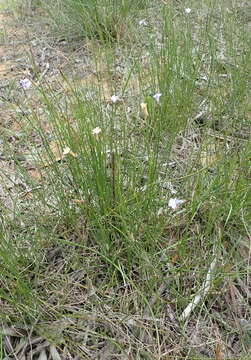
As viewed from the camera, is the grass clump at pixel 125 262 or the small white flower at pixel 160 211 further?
the small white flower at pixel 160 211

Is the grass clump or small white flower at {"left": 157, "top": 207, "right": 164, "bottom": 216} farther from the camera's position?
small white flower at {"left": 157, "top": 207, "right": 164, "bottom": 216}

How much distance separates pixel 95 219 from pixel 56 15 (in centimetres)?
189

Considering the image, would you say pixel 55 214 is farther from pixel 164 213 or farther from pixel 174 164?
pixel 174 164

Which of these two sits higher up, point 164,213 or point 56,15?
point 56,15

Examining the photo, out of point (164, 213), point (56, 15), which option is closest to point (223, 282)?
point (164, 213)

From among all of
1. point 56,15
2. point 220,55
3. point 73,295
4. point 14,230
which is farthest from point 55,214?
point 56,15

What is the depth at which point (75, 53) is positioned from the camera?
7.70 ft

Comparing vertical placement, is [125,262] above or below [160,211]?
below

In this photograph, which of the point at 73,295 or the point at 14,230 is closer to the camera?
the point at 73,295

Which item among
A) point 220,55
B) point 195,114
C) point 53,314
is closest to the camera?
point 53,314

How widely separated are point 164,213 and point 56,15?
191 centimetres

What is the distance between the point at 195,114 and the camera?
1688 mm

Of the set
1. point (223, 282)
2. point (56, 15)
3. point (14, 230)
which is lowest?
point (223, 282)

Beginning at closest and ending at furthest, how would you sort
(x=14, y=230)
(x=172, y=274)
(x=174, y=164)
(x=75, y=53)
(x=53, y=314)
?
(x=53, y=314) → (x=172, y=274) → (x=14, y=230) → (x=174, y=164) → (x=75, y=53)
